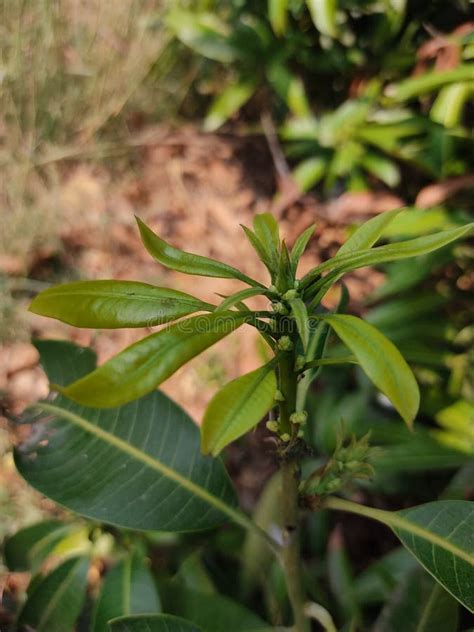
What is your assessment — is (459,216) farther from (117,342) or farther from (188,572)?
(117,342)

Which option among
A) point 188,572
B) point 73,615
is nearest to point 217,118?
point 188,572

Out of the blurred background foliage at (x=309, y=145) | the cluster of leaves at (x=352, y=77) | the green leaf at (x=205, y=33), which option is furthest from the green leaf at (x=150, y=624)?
the green leaf at (x=205, y=33)

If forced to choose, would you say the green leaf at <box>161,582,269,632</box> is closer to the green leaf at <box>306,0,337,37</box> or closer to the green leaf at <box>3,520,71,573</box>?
the green leaf at <box>3,520,71,573</box>

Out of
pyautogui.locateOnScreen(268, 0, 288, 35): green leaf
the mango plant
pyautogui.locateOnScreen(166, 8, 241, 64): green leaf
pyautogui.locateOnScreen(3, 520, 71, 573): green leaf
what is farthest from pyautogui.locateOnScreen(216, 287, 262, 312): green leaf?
pyautogui.locateOnScreen(166, 8, 241, 64): green leaf

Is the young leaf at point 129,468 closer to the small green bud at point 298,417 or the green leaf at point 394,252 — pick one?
the small green bud at point 298,417

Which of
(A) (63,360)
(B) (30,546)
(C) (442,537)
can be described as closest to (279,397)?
(C) (442,537)

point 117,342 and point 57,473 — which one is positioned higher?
point 57,473
